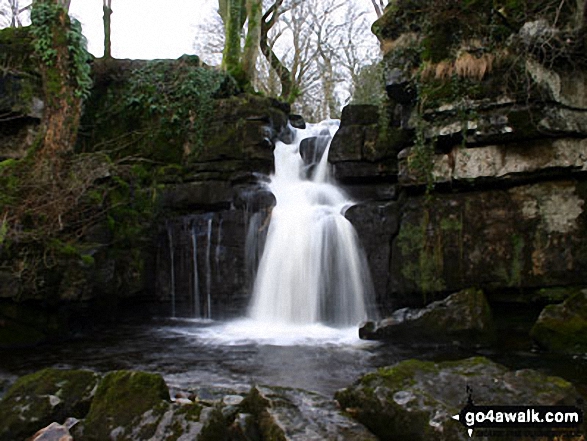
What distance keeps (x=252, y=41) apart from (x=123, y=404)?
1396 centimetres

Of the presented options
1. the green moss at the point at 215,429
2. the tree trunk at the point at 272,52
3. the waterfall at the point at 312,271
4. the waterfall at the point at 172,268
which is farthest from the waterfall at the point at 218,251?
the tree trunk at the point at 272,52

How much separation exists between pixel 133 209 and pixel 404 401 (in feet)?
26.4

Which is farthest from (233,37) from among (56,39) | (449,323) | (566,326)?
(566,326)

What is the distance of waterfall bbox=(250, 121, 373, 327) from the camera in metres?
9.01

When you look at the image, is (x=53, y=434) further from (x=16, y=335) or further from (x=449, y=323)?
(x=449, y=323)

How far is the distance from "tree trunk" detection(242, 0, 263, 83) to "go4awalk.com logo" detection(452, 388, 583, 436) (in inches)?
509

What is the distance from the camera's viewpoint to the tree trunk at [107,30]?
14.0 metres

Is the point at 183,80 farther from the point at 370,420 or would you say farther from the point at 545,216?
the point at 370,420

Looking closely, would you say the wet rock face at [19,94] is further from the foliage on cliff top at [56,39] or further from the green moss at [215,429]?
the green moss at [215,429]

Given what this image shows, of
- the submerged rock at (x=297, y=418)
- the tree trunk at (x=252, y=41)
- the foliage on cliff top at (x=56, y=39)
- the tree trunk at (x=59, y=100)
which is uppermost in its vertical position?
the tree trunk at (x=252, y=41)

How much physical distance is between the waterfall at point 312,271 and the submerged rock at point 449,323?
Answer: 4.07 ft

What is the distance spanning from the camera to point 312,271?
9266mm

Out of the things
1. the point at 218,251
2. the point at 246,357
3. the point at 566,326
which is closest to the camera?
the point at 566,326

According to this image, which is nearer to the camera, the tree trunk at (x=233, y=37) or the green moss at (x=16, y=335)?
Answer: the green moss at (x=16, y=335)
